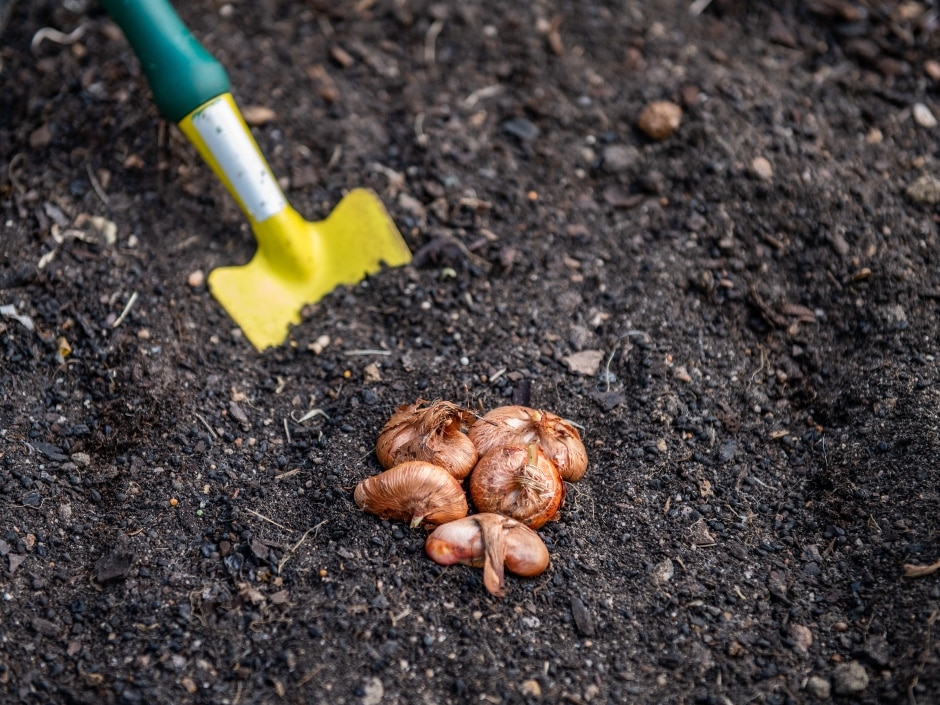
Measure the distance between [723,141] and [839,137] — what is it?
0.50 m

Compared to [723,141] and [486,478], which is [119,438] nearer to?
[486,478]

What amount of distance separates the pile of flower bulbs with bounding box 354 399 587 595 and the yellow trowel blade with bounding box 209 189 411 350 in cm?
74

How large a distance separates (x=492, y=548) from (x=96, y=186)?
6.49 feet

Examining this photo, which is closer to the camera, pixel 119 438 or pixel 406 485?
pixel 406 485

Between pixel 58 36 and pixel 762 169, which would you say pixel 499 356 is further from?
pixel 58 36

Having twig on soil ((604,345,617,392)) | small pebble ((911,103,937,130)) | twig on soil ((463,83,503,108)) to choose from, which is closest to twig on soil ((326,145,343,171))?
twig on soil ((463,83,503,108))

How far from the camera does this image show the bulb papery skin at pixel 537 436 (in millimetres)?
2326

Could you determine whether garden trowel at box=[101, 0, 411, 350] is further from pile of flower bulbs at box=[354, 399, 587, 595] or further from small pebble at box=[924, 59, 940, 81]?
small pebble at box=[924, 59, 940, 81]

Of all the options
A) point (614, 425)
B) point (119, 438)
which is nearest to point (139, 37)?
point (119, 438)

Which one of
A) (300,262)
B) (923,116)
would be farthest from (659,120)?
(300,262)

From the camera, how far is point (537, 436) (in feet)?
7.63

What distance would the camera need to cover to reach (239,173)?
284cm

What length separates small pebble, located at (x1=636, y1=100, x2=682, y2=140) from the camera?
323cm

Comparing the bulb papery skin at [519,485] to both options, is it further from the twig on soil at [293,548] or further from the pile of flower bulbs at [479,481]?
the twig on soil at [293,548]
